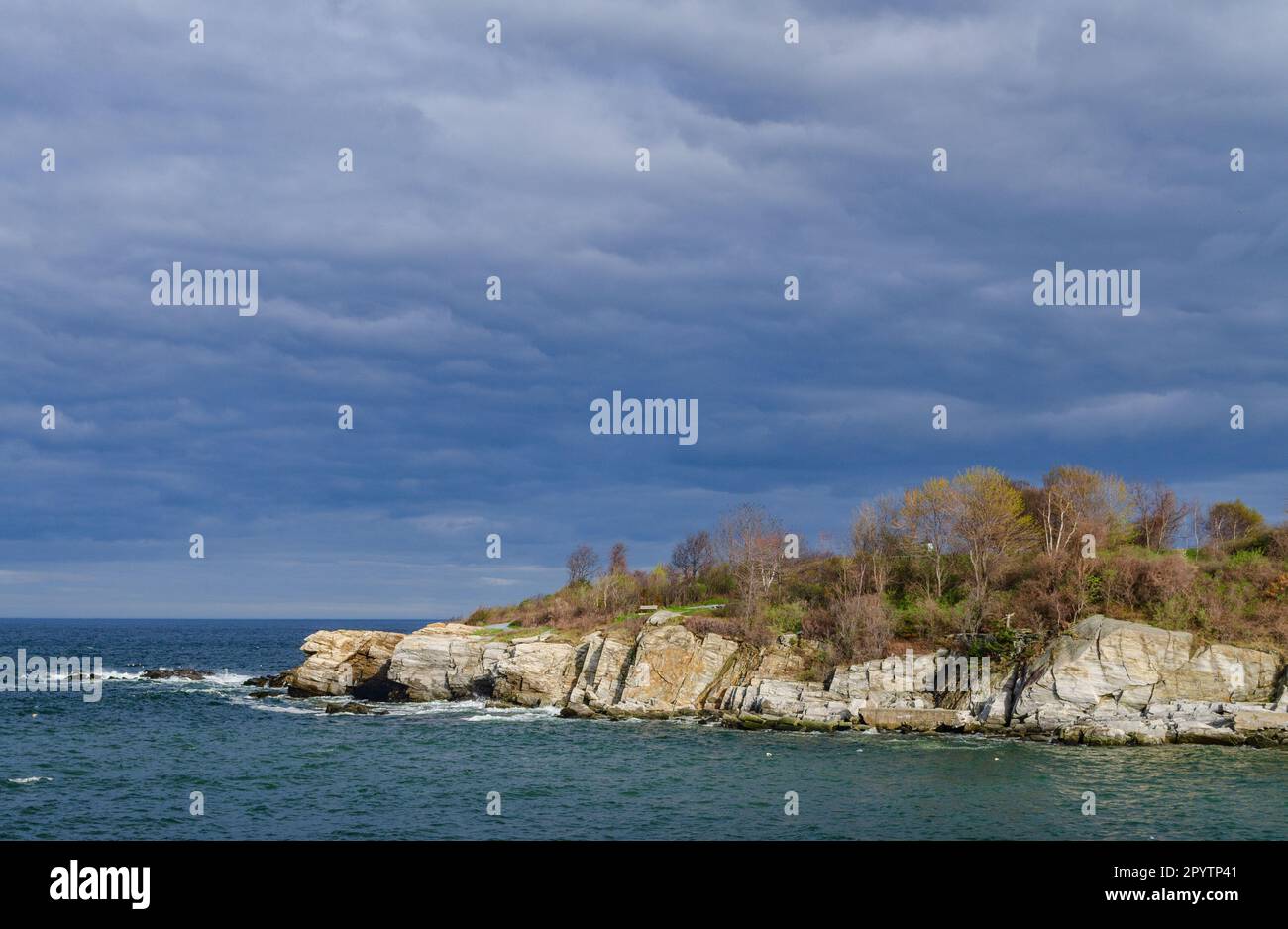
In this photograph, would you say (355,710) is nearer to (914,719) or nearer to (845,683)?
(845,683)

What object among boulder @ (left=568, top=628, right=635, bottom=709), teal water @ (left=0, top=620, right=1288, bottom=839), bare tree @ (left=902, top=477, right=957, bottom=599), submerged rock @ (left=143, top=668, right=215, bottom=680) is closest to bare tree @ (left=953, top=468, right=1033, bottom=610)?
bare tree @ (left=902, top=477, right=957, bottom=599)

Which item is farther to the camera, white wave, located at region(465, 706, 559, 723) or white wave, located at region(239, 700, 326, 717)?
white wave, located at region(239, 700, 326, 717)

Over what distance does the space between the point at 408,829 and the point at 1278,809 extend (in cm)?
3123

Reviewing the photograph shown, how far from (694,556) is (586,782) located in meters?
53.7

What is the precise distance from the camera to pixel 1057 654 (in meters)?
54.1

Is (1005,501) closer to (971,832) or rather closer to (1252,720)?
(1252,720)

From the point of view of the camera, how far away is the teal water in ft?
103

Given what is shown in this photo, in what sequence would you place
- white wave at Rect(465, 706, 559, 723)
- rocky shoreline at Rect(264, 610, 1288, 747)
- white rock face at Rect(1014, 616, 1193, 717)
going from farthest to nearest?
white wave at Rect(465, 706, 559, 723), white rock face at Rect(1014, 616, 1193, 717), rocky shoreline at Rect(264, 610, 1288, 747)

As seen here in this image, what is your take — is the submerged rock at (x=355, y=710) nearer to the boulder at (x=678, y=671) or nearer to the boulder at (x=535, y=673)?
the boulder at (x=535, y=673)

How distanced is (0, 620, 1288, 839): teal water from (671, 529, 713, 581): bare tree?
33.0 metres

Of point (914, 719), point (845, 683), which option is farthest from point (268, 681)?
point (914, 719)

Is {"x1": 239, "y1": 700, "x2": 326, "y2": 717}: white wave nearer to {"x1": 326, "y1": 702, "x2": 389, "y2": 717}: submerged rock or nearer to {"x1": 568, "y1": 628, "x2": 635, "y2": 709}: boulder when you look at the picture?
{"x1": 326, "y1": 702, "x2": 389, "y2": 717}: submerged rock

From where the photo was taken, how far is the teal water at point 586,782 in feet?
103
